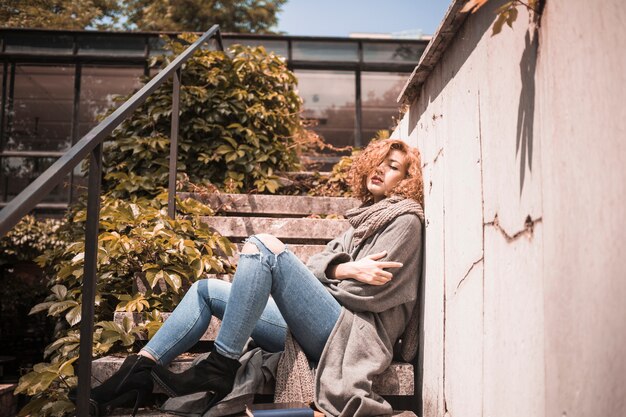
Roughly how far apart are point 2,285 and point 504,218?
20.9ft

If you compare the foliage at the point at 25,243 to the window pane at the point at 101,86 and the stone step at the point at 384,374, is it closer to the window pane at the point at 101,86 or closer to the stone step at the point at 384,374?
the window pane at the point at 101,86

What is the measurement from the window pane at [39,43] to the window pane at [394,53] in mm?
4176

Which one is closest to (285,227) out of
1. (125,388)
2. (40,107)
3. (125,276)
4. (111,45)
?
(125,276)

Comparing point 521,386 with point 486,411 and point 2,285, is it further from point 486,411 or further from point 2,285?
Answer: point 2,285

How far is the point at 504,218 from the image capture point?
4.17 ft

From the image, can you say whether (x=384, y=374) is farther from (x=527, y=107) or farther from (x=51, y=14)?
(x=51, y=14)

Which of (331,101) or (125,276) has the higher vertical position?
(331,101)

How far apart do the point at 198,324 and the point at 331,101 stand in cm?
645

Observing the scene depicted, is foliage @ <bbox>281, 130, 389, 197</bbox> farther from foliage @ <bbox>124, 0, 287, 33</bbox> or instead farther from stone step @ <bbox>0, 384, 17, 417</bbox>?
foliage @ <bbox>124, 0, 287, 33</bbox>

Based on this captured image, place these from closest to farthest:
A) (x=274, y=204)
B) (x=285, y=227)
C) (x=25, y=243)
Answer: (x=285, y=227)
(x=274, y=204)
(x=25, y=243)

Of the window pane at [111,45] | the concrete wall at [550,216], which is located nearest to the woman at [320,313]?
the concrete wall at [550,216]

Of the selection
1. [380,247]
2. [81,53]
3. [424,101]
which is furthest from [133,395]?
[81,53]

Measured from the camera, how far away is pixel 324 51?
7.70 metres

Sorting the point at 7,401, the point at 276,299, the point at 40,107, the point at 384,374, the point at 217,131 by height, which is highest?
the point at 40,107
